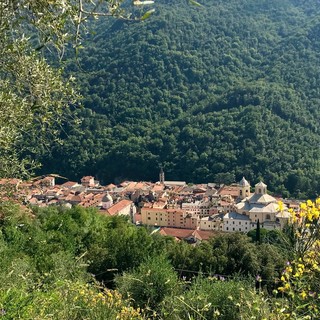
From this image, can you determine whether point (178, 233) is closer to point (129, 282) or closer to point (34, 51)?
point (129, 282)

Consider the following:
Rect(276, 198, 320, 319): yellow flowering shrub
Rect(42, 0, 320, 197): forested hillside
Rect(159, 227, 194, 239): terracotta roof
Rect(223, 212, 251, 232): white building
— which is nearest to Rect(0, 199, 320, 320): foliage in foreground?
Rect(276, 198, 320, 319): yellow flowering shrub

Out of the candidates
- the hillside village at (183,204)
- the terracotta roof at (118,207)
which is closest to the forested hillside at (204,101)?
the hillside village at (183,204)

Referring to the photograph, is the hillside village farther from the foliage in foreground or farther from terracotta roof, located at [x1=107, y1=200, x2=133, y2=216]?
the foliage in foreground

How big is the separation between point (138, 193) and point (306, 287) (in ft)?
131

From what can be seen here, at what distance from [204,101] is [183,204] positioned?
2905 centimetres

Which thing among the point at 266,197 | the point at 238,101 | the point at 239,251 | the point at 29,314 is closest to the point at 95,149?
the point at 238,101

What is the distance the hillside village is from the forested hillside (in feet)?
16.6

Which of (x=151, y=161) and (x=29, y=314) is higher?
(x=29, y=314)

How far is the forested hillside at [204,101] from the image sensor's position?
4819cm

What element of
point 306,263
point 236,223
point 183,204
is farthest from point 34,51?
point 183,204

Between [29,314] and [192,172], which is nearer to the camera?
[29,314]

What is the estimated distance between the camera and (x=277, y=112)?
55312 mm

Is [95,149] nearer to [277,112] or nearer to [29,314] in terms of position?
[277,112]

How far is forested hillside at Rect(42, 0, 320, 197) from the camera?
158 feet
